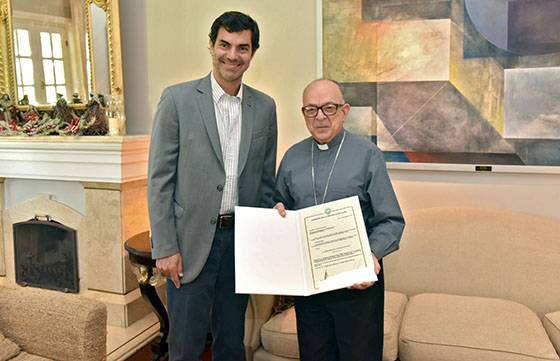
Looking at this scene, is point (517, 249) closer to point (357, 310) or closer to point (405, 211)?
point (405, 211)

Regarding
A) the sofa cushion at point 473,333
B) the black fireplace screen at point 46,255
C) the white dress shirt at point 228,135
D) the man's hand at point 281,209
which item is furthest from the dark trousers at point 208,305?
the black fireplace screen at point 46,255

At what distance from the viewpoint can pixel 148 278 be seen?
257 cm

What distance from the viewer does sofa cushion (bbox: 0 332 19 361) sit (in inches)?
74.9

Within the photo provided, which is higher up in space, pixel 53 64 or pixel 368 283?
pixel 53 64

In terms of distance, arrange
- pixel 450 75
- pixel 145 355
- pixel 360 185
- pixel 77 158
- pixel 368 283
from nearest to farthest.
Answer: pixel 368 283, pixel 360 185, pixel 450 75, pixel 145 355, pixel 77 158

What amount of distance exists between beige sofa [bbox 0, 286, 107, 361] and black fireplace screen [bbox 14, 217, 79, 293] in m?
1.24

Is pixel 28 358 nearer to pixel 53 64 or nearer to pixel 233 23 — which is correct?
pixel 233 23

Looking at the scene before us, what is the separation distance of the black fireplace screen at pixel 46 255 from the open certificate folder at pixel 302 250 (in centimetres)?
198

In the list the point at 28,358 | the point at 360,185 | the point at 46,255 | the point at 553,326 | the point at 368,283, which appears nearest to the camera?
the point at 368,283

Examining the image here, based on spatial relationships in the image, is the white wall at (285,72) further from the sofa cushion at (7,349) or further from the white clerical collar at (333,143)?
the sofa cushion at (7,349)

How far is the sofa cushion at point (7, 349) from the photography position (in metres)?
1.90

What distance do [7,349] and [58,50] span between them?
2.19 meters

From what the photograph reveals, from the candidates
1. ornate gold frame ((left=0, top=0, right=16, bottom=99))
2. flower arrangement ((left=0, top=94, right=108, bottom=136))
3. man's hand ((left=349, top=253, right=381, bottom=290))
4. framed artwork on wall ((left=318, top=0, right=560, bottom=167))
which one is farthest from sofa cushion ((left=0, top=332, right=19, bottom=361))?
ornate gold frame ((left=0, top=0, right=16, bottom=99))

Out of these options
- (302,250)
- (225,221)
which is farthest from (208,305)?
(302,250)
